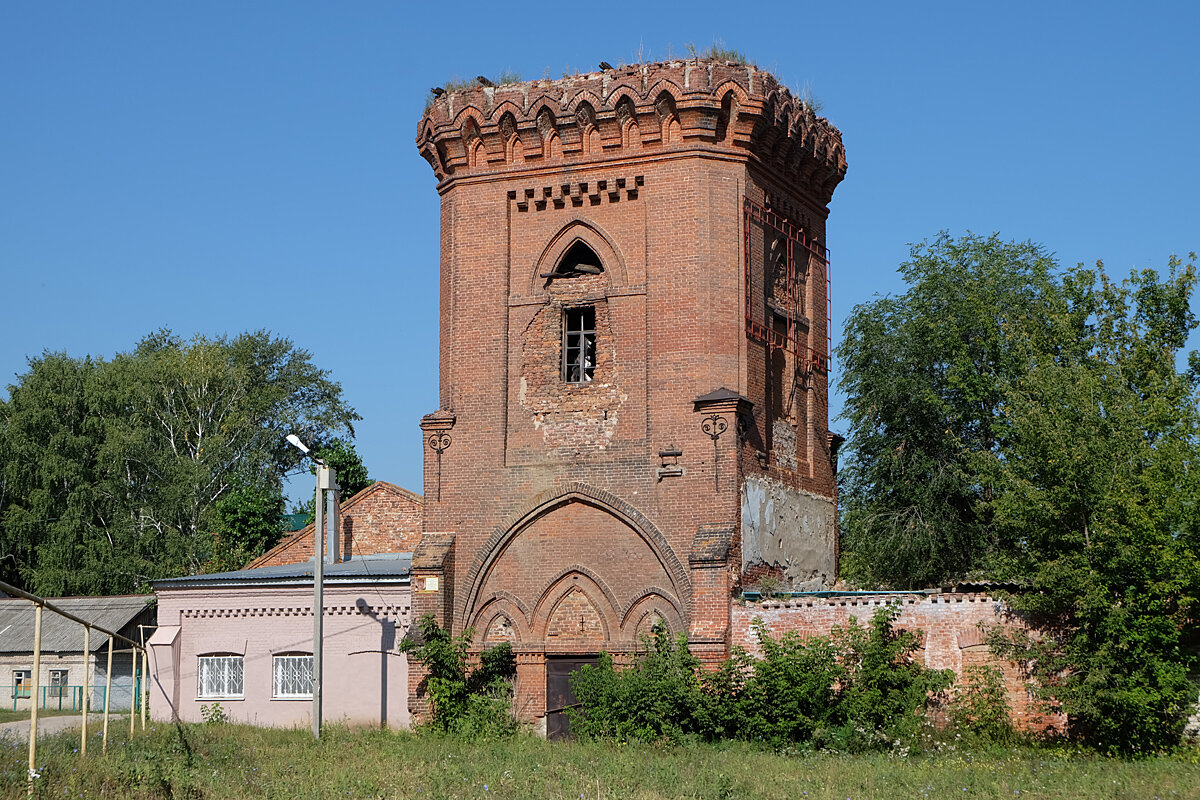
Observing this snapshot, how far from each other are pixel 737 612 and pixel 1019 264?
15.0m

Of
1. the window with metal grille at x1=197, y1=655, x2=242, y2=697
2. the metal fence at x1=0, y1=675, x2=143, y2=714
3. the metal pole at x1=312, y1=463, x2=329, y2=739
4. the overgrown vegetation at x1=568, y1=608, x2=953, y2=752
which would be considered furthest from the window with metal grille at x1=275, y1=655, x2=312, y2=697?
the metal fence at x1=0, y1=675, x2=143, y2=714

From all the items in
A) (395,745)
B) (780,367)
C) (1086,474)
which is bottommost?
(395,745)

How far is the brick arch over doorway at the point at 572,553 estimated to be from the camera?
811 inches

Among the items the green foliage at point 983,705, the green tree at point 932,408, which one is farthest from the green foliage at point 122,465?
the green foliage at point 983,705

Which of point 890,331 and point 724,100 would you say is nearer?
point 724,100

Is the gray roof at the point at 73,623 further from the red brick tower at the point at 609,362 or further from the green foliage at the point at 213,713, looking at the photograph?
the red brick tower at the point at 609,362

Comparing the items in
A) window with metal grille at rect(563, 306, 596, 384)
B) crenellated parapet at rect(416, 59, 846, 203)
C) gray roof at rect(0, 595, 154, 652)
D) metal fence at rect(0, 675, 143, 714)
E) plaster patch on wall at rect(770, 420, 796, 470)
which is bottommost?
metal fence at rect(0, 675, 143, 714)

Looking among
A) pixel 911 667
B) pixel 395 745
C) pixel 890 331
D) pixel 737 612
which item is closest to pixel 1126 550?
pixel 911 667

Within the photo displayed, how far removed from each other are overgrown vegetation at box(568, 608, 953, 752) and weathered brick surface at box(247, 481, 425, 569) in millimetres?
11492

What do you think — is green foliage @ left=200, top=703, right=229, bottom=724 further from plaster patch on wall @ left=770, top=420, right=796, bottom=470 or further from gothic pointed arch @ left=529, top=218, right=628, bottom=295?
plaster patch on wall @ left=770, top=420, right=796, bottom=470

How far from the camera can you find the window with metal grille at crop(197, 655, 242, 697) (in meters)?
24.7

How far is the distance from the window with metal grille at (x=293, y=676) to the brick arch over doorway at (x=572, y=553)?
4.33m

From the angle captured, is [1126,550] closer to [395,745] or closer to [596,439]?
[596,439]

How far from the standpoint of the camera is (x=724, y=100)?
69.5 feet
